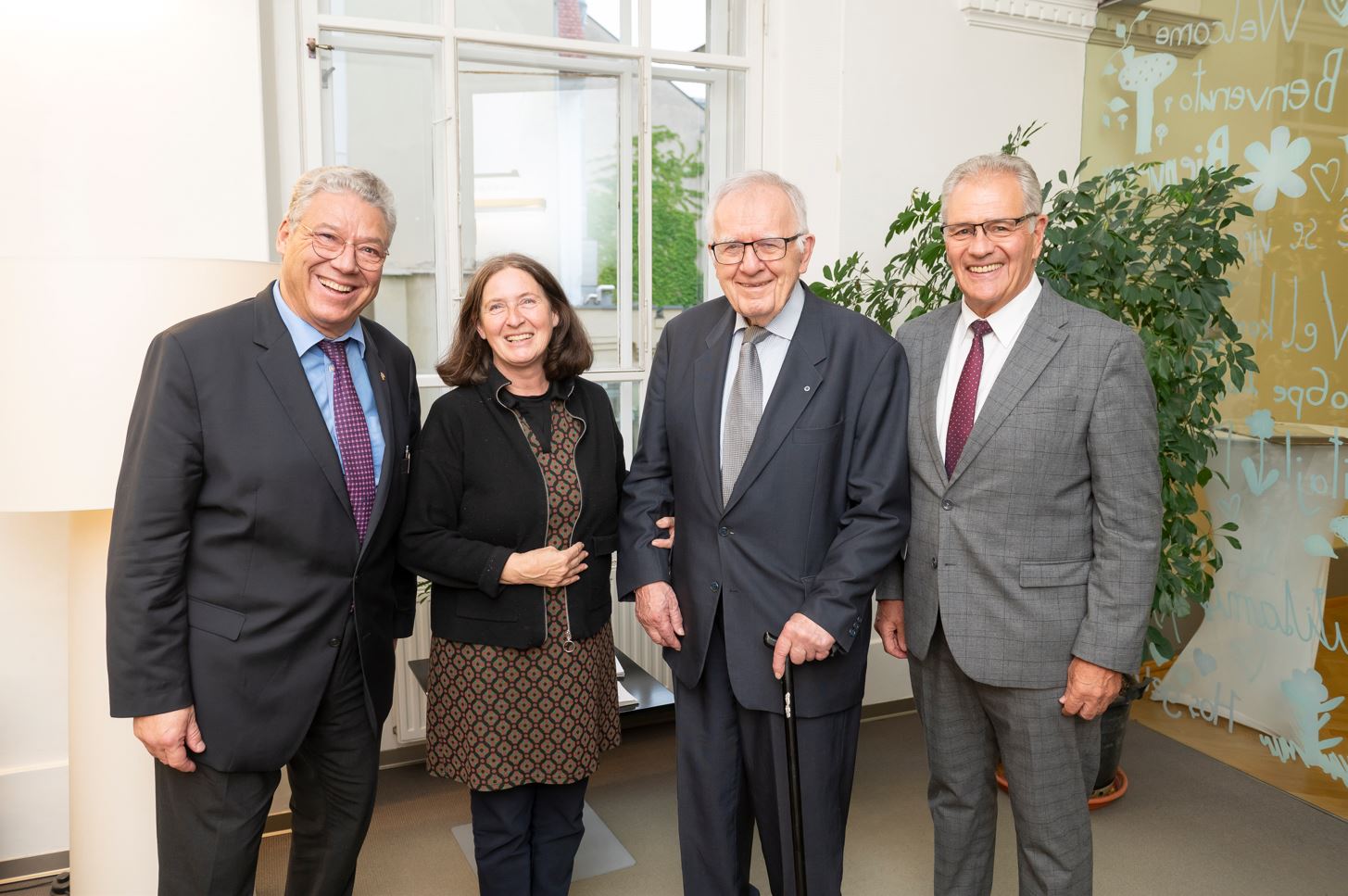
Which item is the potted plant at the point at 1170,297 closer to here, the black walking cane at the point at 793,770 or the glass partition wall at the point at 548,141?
the glass partition wall at the point at 548,141

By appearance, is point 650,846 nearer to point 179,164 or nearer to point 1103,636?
point 1103,636

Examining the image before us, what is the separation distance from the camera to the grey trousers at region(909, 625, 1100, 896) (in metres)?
1.87

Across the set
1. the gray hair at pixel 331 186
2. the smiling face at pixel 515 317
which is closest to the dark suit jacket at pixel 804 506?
the smiling face at pixel 515 317

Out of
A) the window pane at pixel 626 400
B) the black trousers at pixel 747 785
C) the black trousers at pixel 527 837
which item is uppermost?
the window pane at pixel 626 400

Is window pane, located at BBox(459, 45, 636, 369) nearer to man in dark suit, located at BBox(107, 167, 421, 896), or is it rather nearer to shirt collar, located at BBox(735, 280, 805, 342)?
man in dark suit, located at BBox(107, 167, 421, 896)

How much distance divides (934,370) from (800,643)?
63 centimetres

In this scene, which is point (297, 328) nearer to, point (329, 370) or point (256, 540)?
point (329, 370)

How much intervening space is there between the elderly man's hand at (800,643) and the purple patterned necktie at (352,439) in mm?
836

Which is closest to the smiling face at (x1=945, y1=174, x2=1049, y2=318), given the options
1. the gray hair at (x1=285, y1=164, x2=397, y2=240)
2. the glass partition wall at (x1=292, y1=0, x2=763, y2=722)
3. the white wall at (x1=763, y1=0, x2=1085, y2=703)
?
the gray hair at (x1=285, y1=164, x2=397, y2=240)

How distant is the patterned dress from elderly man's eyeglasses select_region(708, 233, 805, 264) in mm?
520

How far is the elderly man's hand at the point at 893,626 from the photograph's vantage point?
211 cm

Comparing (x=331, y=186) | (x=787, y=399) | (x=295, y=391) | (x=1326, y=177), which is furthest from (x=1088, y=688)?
(x=1326, y=177)

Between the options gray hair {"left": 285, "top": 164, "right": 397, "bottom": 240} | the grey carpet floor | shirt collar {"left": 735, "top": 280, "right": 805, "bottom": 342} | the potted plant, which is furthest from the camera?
the potted plant

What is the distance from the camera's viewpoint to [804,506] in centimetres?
185
